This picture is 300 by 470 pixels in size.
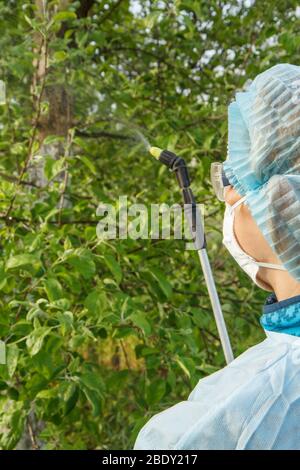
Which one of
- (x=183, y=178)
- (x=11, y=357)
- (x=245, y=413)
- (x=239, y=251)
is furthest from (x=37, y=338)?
(x=245, y=413)

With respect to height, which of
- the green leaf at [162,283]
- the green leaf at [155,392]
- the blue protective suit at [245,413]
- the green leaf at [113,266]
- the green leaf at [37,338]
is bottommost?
the green leaf at [155,392]

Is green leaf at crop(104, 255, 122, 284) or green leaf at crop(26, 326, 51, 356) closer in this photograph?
green leaf at crop(26, 326, 51, 356)

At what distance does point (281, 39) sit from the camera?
2.12 meters

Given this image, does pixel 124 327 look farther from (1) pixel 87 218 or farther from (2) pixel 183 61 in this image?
(2) pixel 183 61

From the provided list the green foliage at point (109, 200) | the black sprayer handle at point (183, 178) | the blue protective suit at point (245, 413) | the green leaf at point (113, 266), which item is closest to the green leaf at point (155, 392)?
the green foliage at point (109, 200)

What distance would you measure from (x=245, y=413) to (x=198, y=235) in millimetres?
699

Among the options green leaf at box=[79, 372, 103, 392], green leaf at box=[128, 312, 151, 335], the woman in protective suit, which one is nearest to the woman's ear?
the woman in protective suit

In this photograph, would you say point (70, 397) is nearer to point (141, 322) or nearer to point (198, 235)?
point (141, 322)

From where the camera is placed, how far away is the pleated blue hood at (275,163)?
1.01 meters

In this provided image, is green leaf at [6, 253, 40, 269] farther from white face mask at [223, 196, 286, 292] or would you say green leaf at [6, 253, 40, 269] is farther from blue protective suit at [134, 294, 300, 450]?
blue protective suit at [134, 294, 300, 450]

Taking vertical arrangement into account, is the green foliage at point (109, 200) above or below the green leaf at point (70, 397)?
above

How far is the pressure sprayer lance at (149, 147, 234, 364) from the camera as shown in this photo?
1424mm

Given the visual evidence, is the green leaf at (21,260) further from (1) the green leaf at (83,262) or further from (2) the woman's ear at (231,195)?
(2) the woman's ear at (231,195)
